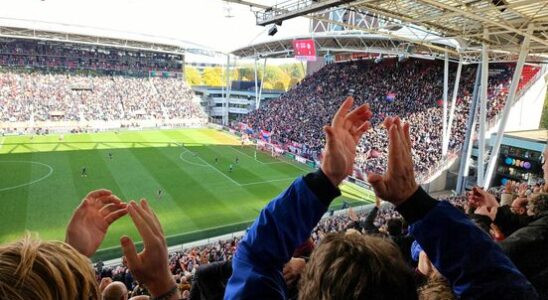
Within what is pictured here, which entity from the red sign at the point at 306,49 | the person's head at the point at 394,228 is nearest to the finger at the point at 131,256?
the person's head at the point at 394,228

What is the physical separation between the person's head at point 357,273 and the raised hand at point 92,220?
3.97 ft

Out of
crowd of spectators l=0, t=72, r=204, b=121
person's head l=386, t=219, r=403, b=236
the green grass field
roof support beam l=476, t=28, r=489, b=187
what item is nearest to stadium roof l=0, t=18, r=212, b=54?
crowd of spectators l=0, t=72, r=204, b=121

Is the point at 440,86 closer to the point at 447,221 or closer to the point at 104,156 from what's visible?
the point at 104,156

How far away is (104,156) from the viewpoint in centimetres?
2917

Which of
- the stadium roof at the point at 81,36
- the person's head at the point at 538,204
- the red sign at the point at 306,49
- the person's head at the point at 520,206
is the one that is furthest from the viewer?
the stadium roof at the point at 81,36

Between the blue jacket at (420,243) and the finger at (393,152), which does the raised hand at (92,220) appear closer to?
the blue jacket at (420,243)

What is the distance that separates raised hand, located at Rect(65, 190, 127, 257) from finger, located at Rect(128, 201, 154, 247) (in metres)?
0.38

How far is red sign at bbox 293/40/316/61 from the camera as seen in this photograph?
31255 millimetres

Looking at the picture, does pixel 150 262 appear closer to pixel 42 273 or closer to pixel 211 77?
pixel 42 273

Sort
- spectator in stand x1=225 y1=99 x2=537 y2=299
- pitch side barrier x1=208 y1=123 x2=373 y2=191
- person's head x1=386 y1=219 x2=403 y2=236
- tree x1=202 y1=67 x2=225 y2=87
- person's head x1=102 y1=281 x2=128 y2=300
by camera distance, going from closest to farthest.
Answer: spectator in stand x1=225 y1=99 x2=537 y2=299 → person's head x1=102 y1=281 x2=128 y2=300 → person's head x1=386 y1=219 x2=403 y2=236 → pitch side barrier x1=208 y1=123 x2=373 y2=191 → tree x1=202 y1=67 x2=225 y2=87

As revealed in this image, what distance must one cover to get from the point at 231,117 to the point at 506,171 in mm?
43391

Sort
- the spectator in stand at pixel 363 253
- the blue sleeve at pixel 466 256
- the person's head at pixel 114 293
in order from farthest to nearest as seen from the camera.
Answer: the person's head at pixel 114 293 → the blue sleeve at pixel 466 256 → the spectator in stand at pixel 363 253

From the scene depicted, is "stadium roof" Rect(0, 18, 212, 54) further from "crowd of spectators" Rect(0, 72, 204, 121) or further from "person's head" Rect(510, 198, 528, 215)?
"person's head" Rect(510, 198, 528, 215)

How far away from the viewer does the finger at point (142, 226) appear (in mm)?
1590
